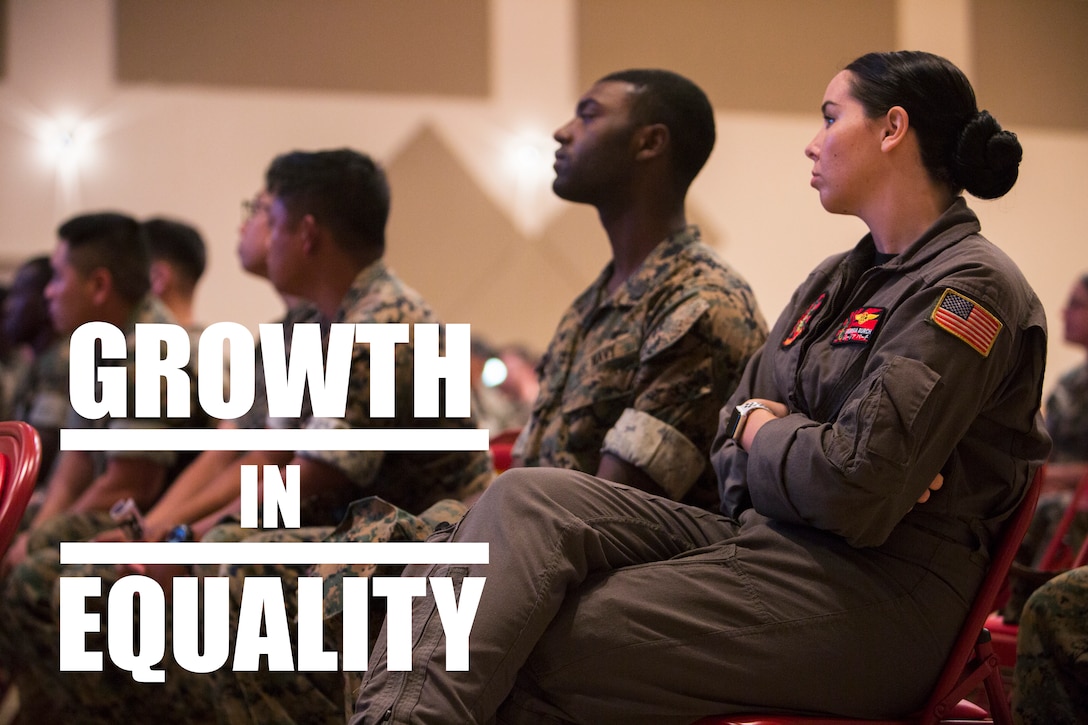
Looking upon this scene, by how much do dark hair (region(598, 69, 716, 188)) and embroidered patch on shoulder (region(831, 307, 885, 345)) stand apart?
2.96 feet

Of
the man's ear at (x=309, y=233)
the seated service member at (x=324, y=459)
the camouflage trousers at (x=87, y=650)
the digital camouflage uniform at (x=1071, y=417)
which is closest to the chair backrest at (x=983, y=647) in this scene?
the seated service member at (x=324, y=459)

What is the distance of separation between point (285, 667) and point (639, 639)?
0.89 metres

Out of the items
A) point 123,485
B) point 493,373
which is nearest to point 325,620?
point 123,485

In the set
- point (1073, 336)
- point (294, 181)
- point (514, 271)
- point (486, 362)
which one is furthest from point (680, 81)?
point (514, 271)

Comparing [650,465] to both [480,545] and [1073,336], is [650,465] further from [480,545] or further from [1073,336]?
[1073,336]

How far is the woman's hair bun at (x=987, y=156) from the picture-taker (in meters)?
1.51

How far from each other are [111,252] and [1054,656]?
270cm

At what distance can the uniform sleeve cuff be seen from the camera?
1.90 metres

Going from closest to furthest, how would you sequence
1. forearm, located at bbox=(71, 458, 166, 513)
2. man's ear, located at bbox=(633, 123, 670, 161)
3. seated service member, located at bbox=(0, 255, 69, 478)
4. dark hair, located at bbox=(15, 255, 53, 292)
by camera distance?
1. man's ear, located at bbox=(633, 123, 670, 161)
2. forearm, located at bbox=(71, 458, 166, 513)
3. seated service member, located at bbox=(0, 255, 69, 478)
4. dark hair, located at bbox=(15, 255, 53, 292)

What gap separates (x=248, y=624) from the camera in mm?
1996

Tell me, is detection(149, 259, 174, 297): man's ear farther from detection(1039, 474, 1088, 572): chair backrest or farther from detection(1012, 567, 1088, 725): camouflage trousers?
detection(1012, 567, 1088, 725): camouflage trousers

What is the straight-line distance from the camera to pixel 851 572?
4.44 ft

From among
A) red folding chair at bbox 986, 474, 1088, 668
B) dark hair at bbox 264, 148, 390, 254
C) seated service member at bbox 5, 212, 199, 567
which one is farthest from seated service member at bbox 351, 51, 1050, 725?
seated service member at bbox 5, 212, 199, 567

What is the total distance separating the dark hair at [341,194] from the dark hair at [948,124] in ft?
4.18
